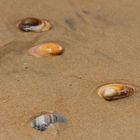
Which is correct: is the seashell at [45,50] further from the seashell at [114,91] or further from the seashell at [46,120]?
the seashell at [46,120]

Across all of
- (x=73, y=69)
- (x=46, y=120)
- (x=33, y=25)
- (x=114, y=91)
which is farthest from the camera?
(x=33, y=25)

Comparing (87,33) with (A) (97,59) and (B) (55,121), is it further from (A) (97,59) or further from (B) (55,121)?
(B) (55,121)

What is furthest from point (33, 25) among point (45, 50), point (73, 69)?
point (73, 69)

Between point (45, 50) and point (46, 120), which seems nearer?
point (46, 120)

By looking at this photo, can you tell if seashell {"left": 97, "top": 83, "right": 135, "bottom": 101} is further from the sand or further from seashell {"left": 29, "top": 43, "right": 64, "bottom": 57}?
seashell {"left": 29, "top": 43, "right": 64, "bottom": 57}

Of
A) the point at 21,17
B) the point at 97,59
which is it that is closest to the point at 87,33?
the point at 97,59

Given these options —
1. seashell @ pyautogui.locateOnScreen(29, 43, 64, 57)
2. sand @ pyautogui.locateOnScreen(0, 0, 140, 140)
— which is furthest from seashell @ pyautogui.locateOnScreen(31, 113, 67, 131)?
seashell @ pyautogui.locateOnScreen(29, 43, 64, 57)

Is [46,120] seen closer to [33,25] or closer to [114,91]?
[114,91]
